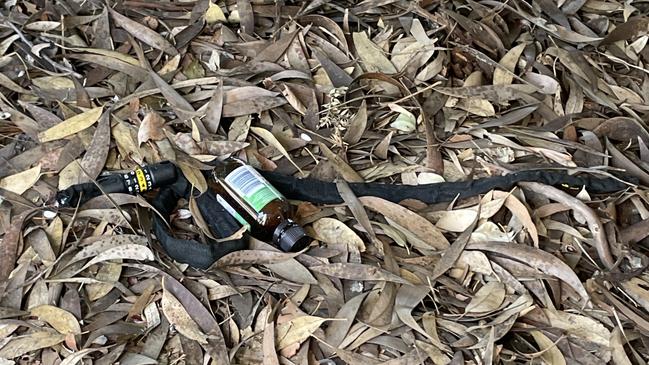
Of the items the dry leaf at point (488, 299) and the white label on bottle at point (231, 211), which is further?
the white label on bottle at point (231, 211)

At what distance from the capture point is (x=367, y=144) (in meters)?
1.27

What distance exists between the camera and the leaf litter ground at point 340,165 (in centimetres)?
107

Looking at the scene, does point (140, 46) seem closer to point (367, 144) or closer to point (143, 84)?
point (143, 84)

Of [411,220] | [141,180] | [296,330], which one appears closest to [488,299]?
[411,220]

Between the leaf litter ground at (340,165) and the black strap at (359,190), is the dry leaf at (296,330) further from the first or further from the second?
the black strap at (359,190)

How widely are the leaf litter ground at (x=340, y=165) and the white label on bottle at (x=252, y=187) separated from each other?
6 centimetres

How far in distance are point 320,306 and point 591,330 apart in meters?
0.40

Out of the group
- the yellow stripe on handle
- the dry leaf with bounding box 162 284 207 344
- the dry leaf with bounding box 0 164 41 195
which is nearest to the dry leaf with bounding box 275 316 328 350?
the dry leaf with bounding box 162 284 207 344

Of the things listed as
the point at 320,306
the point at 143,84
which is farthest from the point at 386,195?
the point at 143,84

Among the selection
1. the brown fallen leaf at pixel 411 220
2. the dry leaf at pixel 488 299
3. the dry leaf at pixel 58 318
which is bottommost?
the dry leaf at pixel 58 318

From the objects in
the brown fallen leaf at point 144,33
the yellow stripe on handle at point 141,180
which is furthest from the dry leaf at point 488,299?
the brown fallen leaf at point 144,33

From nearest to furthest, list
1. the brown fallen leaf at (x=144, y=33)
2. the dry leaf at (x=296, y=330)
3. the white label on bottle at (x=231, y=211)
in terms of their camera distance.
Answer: the dry leaf at (x=296, y=330) → the white label on bottle at (x=231, y=211) → the brown fallen leaf at (x=144, y=33)

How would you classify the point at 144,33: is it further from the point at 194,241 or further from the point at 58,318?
the point at 58,318

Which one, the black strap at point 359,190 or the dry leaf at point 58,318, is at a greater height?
the black strap at point 359,190
